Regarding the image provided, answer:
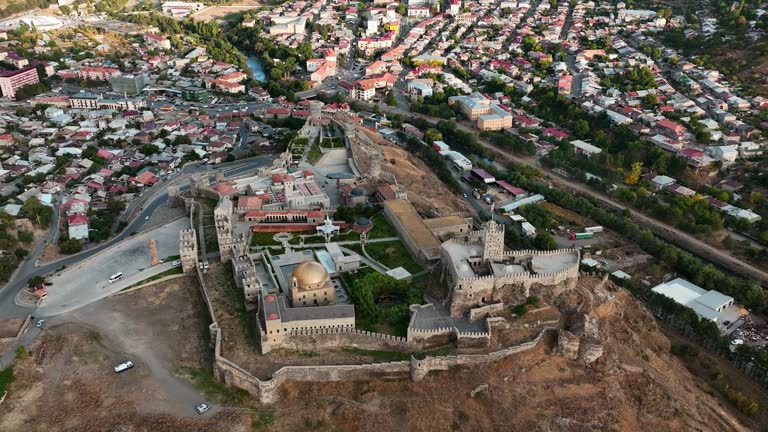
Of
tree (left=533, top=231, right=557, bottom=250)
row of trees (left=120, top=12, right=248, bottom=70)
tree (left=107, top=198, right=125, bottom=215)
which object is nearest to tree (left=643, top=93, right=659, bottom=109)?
tree (left=533, top=231, right=557, bottom=250)

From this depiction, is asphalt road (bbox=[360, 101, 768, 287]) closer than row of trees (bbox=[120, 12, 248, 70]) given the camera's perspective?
Yes

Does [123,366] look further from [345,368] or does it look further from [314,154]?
[314,154]

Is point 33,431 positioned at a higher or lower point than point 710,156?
higher

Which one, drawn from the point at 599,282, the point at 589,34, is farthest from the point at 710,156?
the point at 589,34

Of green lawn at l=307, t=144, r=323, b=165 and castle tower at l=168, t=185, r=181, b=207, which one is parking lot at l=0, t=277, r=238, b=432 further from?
green lawn at l=307, t=144, r=323, b=165

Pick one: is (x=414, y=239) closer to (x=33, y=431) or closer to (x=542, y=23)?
(x=33, y=431)

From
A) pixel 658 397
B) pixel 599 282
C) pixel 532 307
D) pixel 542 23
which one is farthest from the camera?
pixel 542 23
